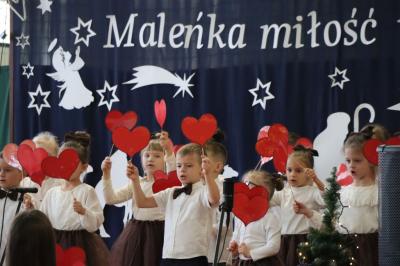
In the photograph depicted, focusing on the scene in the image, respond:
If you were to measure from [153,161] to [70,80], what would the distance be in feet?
4.99

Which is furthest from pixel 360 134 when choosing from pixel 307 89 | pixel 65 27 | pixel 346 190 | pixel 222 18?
pixel 65 27

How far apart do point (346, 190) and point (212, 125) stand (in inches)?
39.6

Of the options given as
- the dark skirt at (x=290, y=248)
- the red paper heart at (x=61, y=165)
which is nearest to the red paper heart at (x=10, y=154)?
the red paper heart at (x=61, y=165)

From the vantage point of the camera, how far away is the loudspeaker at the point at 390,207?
2918 millimetres

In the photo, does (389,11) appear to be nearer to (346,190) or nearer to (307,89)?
(307,89)

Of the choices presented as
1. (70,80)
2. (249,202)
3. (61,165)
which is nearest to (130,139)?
(61,165)

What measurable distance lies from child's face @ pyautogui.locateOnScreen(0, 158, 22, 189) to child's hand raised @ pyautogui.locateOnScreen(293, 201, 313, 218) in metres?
1.73

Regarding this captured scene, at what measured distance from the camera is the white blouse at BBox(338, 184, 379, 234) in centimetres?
453

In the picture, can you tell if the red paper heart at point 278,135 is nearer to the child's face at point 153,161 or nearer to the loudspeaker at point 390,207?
the child's face at point 153,161

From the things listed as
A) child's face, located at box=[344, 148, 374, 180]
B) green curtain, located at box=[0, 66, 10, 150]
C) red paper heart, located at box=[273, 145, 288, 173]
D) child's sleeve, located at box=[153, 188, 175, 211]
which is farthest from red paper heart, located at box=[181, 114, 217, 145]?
green curtain, located at box=[0, 66, 10, 150]

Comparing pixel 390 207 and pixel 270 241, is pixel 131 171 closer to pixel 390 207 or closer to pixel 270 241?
pixel 270 241

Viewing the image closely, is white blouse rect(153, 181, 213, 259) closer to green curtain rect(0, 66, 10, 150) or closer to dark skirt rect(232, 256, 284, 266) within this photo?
dark skirt rect(232, 256, 284, 266)

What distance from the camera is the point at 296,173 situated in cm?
475

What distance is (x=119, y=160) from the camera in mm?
6246
